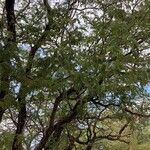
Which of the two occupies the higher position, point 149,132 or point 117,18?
point 149,132

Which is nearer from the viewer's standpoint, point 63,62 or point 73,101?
point 63,62

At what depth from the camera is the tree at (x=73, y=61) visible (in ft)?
40.0

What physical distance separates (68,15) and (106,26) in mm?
1502

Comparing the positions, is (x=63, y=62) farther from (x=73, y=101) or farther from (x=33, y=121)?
(x=33, y=121)

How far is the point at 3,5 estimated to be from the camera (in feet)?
48.5

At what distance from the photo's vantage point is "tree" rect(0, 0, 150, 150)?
12.2m

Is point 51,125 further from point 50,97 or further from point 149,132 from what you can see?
point 149,132

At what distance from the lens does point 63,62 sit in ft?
40.5

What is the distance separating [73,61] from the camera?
40.6 feet

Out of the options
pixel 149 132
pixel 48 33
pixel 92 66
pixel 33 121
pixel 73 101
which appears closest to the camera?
pixel 92 66

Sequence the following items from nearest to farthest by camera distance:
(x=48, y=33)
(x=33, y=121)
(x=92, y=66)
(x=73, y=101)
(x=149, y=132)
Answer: (x=92, y=66) → (x=48, y=33) → (x=73, y=101) → (x=33, y=121) → (x=149, y=132)

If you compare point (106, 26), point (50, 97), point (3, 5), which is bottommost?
point (50, 97)

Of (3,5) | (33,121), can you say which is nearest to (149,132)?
(33,121)

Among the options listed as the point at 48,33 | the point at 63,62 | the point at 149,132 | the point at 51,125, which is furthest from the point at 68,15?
the point at 149,132
